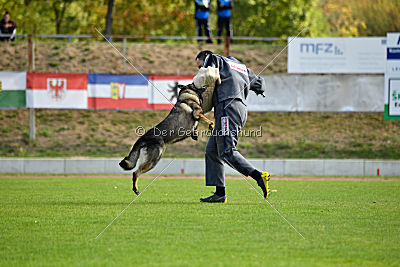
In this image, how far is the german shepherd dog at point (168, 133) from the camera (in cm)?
945

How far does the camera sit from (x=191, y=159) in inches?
732

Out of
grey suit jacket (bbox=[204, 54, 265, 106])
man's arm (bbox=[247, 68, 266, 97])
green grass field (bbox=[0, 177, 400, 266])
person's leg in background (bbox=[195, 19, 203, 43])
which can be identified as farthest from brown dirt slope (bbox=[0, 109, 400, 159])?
grey suit jacket (bbox=[204, 54, 265, 106])

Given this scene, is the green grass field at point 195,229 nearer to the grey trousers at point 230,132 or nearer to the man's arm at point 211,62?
the grey trousers at point 230,132

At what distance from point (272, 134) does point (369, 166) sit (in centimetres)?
463

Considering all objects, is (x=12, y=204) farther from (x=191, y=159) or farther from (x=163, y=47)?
(x=163, y=47)

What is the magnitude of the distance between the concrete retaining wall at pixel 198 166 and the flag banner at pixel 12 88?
2765 mm

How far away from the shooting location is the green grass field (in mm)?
6090

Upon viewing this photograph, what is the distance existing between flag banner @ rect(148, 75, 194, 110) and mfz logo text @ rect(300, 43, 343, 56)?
157 inches

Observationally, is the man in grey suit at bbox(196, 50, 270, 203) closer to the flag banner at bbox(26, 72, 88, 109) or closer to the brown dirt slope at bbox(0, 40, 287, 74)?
the flag banner at bbox(26, 72, 88, 109)

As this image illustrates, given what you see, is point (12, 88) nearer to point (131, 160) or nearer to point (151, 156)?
point (131, 160)

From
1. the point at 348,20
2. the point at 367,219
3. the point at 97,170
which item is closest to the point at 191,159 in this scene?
the point at 97,170

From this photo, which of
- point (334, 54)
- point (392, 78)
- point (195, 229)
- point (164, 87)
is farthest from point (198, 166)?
point (195, 229)

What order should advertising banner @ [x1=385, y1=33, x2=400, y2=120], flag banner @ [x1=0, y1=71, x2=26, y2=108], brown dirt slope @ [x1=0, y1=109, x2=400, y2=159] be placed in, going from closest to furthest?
advertising banner @ [x1=385, y1=33, x2=400, y2=120] < flag banner @ [x1=0, y1=71, x2=26, y2=108] < brown dirt slope @ [x1=0, y1=109, x2=400, y2=159]

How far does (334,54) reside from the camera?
20.4 metres
